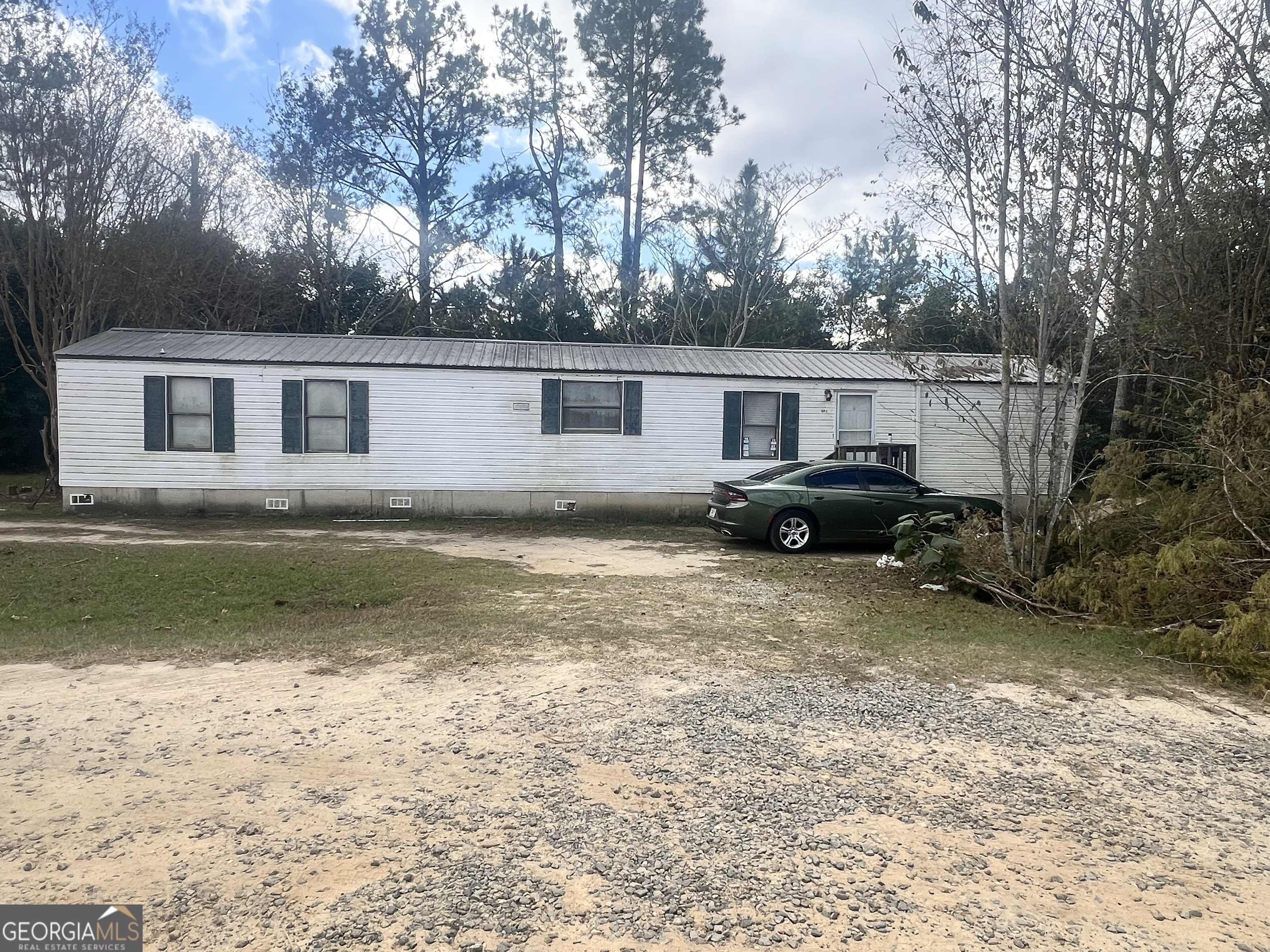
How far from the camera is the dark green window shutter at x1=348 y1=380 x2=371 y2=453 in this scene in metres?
13.7

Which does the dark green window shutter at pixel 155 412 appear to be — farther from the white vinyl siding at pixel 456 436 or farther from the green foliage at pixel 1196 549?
the green foliage at pixel 1196 549

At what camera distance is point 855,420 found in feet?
48.4

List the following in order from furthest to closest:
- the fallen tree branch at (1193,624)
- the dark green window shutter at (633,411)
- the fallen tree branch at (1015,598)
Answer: the dark green window shutter at (633,411)
the fallen tree branch at (1015,598)
the fallen tree branch at (1193,624)

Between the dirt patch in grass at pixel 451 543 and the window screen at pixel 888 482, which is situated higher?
the window screen at pixel 888 482

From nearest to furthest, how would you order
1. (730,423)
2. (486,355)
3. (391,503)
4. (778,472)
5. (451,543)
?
(451,543) → (778,472) → (391,503) → (730,423) → (486,355)

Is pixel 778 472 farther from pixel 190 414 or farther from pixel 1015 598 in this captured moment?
pixel 190 414

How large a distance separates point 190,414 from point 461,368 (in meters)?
4.60

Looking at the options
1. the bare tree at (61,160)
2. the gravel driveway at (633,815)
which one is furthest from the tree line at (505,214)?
the gravel driveway at (633,815)

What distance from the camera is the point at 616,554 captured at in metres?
10.2

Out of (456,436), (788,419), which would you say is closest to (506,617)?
(456,436)

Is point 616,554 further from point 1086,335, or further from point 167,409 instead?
point 167,409

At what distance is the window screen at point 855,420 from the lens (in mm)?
14695

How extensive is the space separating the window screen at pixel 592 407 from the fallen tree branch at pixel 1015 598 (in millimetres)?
7611

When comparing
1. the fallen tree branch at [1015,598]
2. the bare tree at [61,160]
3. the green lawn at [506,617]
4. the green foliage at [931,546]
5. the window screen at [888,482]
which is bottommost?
the green lawn at [506,617]
